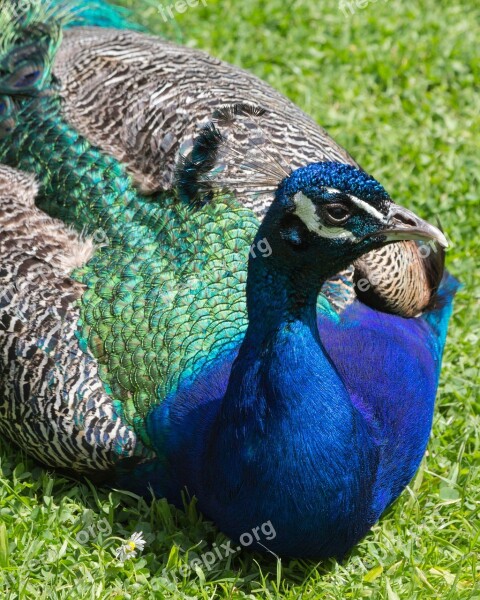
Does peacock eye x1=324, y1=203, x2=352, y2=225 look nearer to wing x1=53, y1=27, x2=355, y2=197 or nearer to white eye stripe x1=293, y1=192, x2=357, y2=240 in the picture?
white eye stripe x1=293, y1=192, x2=357, y2=240

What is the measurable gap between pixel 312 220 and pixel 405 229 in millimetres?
203

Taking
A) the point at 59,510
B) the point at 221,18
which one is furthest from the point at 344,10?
the point at 59,510

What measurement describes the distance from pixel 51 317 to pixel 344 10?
2970mm

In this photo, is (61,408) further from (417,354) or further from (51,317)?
(417,354)

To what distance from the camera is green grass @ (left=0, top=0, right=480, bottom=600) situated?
8.51 feet

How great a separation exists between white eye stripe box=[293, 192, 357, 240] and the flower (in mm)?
955

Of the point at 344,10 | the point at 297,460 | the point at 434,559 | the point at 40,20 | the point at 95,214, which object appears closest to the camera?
the point at 297,460

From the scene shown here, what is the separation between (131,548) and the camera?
261cm

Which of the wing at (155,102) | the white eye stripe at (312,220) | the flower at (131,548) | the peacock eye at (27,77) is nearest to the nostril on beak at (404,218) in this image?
the white eye stripe at (312,220)

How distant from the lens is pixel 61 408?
2.69 metres

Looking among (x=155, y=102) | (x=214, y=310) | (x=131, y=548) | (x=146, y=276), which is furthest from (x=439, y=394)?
(x=155, y=102)

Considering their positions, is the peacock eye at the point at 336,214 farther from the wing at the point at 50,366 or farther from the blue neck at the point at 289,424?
the wing at the point at 50,366

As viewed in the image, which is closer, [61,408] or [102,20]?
[61,408]

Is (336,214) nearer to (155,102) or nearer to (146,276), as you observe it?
(146,276)
